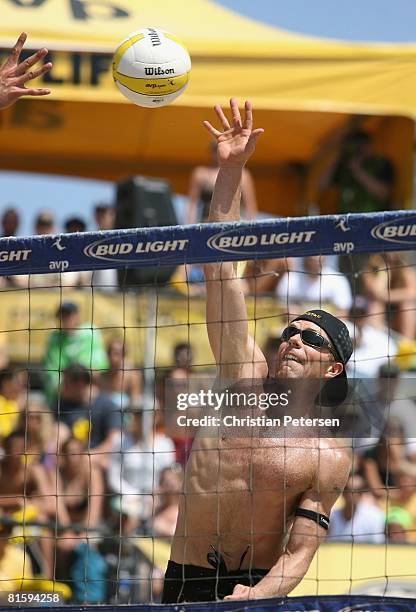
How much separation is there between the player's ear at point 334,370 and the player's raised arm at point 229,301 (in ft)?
0.76

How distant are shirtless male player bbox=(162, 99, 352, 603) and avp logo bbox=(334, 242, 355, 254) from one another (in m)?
0.33

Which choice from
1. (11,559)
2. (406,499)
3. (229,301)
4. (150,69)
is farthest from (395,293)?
(229,301)

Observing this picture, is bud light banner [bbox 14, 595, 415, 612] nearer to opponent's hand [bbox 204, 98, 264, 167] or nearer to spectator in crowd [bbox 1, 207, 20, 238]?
opponent's hand [bbox 204, 98, 264, 167]

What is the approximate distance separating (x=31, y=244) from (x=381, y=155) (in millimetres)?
5771

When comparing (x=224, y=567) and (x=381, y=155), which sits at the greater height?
(x=381, y=155)

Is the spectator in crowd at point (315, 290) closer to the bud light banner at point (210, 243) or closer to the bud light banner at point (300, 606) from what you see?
the bud light banner at point (210, 243)

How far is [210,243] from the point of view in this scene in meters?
4.12

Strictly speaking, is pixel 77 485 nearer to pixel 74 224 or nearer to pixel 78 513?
pixel 78 513

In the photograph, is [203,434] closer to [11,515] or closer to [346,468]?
[346,468]

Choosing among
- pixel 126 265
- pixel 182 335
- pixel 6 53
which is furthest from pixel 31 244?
pixel 182 335

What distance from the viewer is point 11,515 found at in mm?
7074

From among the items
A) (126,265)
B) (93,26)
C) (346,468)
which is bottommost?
(346,468)

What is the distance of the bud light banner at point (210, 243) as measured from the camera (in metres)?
4.02

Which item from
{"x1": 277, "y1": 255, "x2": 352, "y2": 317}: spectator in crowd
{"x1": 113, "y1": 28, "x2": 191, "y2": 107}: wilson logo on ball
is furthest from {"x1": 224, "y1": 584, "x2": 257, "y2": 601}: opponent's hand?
{"x1": 277, "y1": 255, "x2": 352, "y2": 317}: spectator in crowd
